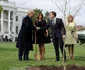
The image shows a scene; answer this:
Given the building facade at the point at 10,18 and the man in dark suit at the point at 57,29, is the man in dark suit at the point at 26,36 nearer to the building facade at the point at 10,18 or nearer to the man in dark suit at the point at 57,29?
the man in dark suit at the point at 57,29

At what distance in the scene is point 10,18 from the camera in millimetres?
112062

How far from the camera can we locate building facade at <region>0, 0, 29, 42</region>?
106 m

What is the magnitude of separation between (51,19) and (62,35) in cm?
77

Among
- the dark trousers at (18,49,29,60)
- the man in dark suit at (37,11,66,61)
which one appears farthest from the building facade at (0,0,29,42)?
the man in dark suit at (37,11,66,61)

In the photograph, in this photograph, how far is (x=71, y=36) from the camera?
14.2 meters

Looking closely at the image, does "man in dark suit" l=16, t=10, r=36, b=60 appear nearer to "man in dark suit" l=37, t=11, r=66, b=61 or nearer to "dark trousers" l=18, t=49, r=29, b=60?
"dark trousers" l=18, t=49, r=29, b=60

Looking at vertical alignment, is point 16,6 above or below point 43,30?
above

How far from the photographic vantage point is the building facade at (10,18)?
106m

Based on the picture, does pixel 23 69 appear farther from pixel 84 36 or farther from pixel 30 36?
pixel 84 36

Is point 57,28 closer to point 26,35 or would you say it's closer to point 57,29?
point 57,29

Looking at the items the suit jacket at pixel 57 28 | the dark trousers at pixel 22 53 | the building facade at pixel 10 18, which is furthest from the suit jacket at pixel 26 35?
the building facade at pixel 10 18

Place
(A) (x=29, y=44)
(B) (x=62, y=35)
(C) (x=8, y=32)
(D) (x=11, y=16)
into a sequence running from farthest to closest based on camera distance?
(D) (x=11, y=16) → (C) (x=8, y=32) → (A) (x=29, y=44) → (B) (x=62, y=35)

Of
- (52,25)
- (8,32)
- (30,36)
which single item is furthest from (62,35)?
(8,32)

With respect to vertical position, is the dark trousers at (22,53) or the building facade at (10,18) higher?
the building facade at (10,18)
